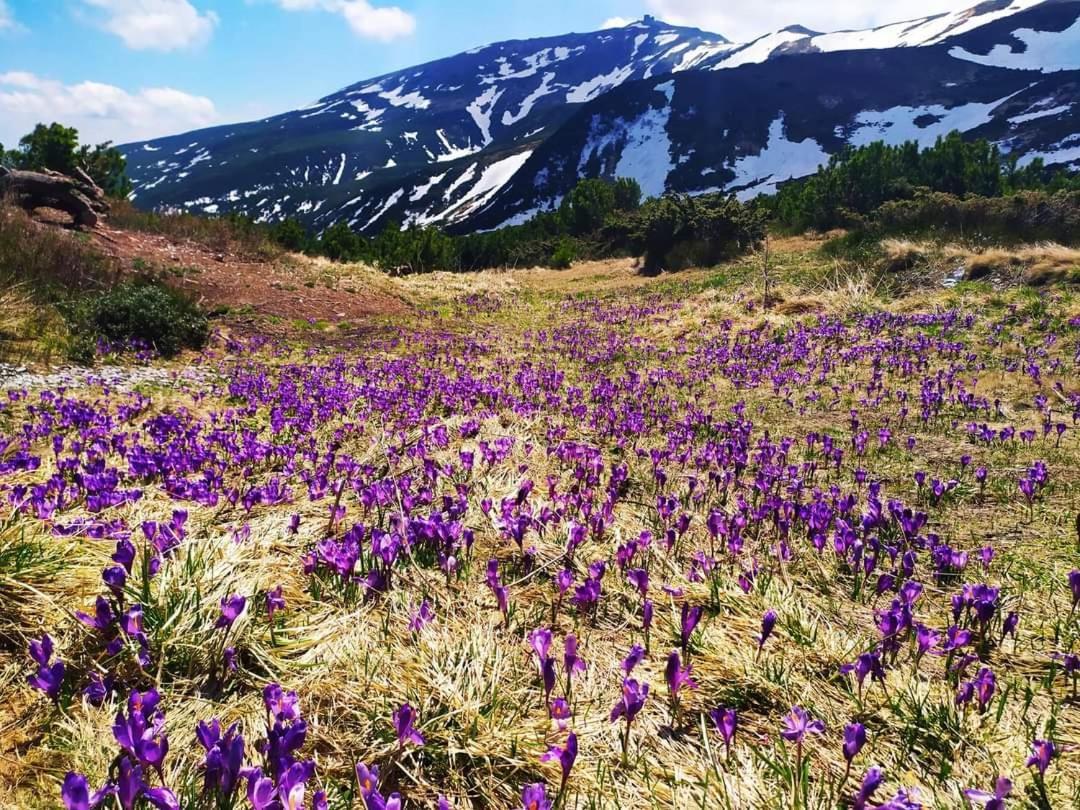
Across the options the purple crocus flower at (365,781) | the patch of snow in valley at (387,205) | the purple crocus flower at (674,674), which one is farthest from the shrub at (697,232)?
the patch of snow in valley at (387,205)

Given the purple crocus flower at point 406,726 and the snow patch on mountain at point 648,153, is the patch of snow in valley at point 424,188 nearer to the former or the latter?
the snow patch on mountain at point 648,153

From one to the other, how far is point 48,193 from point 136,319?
15.9m

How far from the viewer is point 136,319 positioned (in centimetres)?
1229

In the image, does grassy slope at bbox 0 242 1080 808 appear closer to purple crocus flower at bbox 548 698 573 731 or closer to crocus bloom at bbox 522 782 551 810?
purple crocus flower at bbox 548 698 573 731

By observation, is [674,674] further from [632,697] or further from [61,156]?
[61,156]

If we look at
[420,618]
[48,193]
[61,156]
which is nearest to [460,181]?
[61,156]

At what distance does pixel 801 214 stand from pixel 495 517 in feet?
147

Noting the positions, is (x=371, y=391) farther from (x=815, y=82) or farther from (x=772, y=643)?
(x=815, y=82)

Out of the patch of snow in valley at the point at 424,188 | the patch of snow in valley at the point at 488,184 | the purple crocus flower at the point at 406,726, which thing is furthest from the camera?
the patch of snow in valley at the point at 424,188

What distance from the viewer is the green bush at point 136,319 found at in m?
12.1

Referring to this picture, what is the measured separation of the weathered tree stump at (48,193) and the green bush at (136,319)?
43.5 ft

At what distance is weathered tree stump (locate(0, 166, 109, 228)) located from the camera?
22.3 m

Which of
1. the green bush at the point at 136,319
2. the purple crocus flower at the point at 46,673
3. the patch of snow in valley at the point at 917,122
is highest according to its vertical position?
the patch of snow in valley at the point at 917,122

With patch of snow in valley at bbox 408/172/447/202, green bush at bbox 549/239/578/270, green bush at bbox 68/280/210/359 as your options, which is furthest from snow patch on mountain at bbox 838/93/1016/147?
green bush at bbox 68/280/210/359
